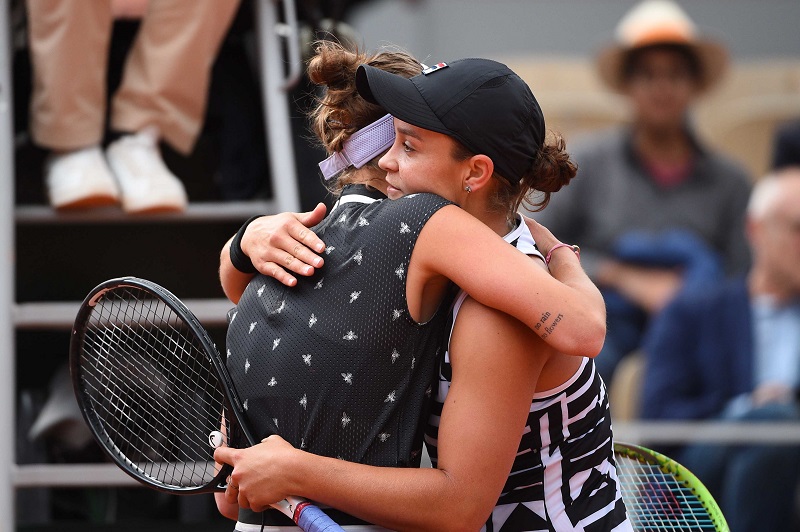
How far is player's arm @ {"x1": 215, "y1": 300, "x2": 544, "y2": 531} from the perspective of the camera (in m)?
1.67

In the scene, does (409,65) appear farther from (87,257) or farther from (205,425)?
(87,257)

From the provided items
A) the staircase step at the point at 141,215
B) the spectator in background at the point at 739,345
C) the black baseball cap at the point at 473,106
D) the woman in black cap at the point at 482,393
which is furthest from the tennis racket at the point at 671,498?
the spectator in background at the point at 739,345

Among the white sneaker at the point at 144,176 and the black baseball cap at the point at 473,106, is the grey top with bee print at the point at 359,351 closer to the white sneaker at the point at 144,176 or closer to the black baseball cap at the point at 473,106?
the black baseball cap at the point at 473,106

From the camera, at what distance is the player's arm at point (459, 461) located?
1.67 m

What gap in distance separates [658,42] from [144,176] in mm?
3462

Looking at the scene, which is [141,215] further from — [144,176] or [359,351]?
[359,351]

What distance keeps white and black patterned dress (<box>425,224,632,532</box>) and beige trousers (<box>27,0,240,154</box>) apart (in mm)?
1647

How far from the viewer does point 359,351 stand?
171 cm

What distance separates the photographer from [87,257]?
338cm

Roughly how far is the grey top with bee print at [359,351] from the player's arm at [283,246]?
23 mm

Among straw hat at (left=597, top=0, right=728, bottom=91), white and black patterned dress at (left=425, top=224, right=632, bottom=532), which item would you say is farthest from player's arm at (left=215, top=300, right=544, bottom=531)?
straw hat at (left=597, top=0, right=728, bottom=91)

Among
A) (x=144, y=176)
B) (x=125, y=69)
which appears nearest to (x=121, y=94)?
(x=125, y=69)

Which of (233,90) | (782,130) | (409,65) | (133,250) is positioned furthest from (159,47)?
(782,130)

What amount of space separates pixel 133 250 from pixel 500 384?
1.93 metres
